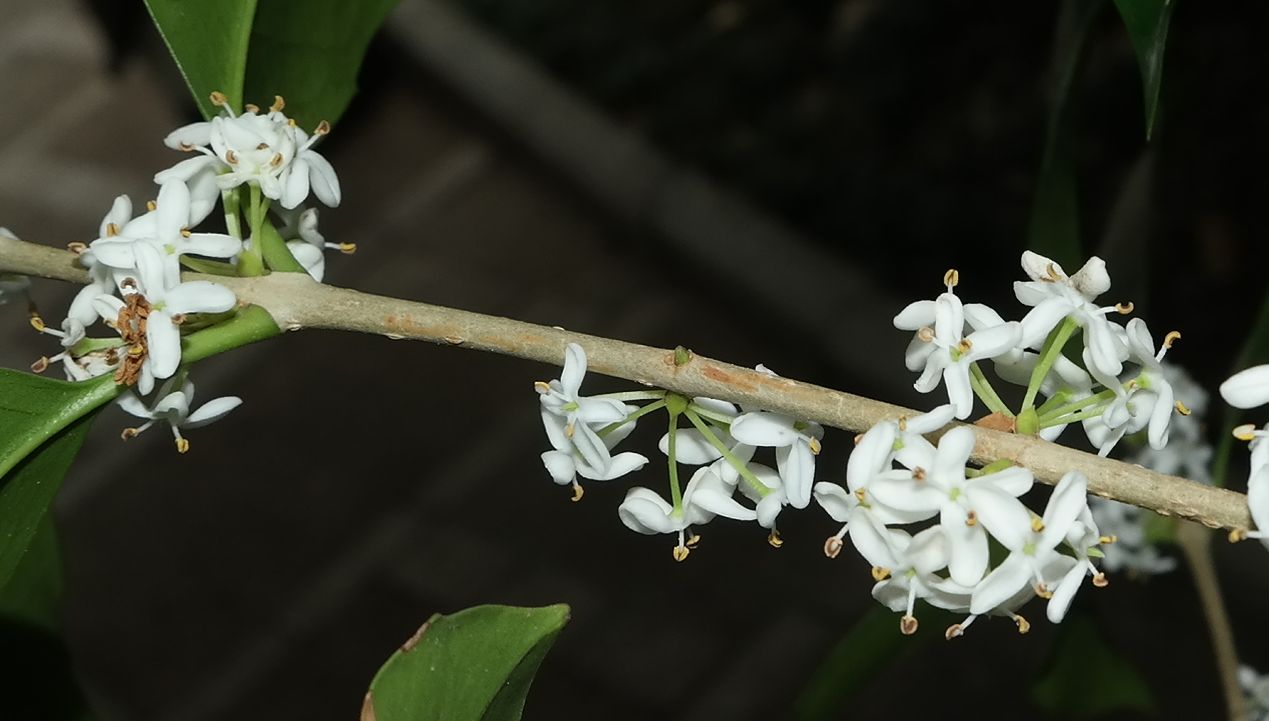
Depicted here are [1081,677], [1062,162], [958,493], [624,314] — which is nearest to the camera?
[958,493]

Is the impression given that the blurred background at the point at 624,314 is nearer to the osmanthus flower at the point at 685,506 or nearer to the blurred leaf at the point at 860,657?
the blurred leaf at the point at 860,657

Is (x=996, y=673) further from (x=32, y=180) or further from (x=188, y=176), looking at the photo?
(x=32, y=180)

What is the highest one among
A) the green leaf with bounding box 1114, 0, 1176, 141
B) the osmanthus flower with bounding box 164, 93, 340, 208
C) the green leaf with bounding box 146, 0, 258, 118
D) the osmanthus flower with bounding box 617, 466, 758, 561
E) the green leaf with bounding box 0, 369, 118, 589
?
the green leaf with bounding box 1114, 0, 1176, 141

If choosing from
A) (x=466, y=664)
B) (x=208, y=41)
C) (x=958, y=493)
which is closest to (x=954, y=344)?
(x=958, y=493)

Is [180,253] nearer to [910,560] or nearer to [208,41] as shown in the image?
[208,41]

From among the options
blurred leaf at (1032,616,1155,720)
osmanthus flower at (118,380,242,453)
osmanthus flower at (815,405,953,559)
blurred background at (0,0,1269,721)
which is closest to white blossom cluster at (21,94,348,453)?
osmanthus flower at (118,380,242,453)

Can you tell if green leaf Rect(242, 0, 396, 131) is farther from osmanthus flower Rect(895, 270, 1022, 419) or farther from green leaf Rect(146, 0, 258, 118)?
osmanthus flower Rect(895, 270, 1022, 419)
